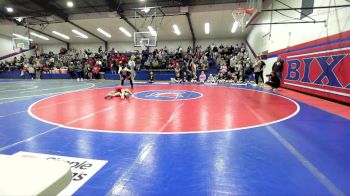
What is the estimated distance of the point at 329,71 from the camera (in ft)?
26.1

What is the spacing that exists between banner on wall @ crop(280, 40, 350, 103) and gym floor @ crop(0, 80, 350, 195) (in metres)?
2.06

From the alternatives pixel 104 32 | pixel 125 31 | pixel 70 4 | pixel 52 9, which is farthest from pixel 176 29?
pixel 52 9

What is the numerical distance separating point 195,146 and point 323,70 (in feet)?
24.8

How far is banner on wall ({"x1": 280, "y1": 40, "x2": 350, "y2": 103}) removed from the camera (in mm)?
7102

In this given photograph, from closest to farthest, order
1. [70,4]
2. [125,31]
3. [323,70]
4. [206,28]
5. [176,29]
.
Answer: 1. [323,70]
2. [70,4]
3. [206,28]
4. [176,29]
5. [125,31]

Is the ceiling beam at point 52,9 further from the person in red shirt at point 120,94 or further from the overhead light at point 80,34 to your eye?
the person in red shirt at point 120,94

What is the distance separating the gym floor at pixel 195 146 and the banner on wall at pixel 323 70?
2.06m

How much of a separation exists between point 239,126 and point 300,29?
8.60 m

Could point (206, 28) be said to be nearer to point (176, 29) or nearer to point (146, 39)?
point (176, 29)

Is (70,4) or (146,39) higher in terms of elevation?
(70,4)

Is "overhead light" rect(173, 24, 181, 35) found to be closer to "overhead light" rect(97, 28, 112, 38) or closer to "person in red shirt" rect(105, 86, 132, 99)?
"overhead light" rect(97, 28, 112, 38)

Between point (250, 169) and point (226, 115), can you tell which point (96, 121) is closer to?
point (226, 115)

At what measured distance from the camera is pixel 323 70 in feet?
27.5

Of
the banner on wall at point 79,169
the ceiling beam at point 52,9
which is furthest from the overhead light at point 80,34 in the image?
the banner on wall at point 79,169
